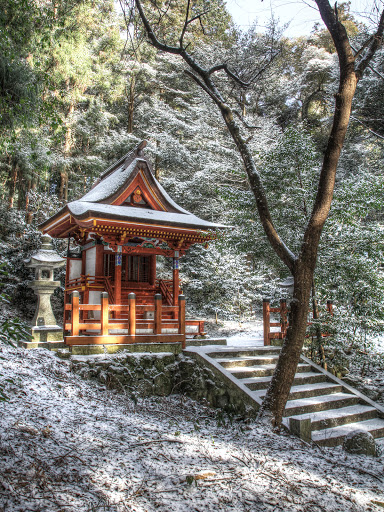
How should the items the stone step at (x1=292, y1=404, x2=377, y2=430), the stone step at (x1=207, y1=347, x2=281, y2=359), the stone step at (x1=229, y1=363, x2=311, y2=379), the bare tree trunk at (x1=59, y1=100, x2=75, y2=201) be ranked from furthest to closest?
the bare tree trunk at (x1=59, y1=100, x2=75, y2=201) → the stone step at (x1=207, y1=347, x2=281, y2=359) → the stone step at (x1=229, y1=363, x2=311, y2=379) → the stone step at (x1=292, y1=404, x2=377, y2=430)

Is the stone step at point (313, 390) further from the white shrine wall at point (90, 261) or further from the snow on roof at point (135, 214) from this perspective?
the white shrine wall at point (90, 261)

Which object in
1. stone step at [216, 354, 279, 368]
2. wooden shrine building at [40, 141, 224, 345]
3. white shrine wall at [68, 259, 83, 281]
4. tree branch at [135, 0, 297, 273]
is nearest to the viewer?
tree branch at [135, 0, 297, 273]

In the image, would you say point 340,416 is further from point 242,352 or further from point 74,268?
point 74,268

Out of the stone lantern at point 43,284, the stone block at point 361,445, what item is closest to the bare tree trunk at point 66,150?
the stone lantern at point 43,284

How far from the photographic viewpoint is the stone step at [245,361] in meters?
7.54

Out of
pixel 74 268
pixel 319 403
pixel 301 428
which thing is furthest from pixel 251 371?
pixel 74 268

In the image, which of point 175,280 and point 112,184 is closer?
point 175,280

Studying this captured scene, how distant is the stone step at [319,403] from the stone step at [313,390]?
0.09m

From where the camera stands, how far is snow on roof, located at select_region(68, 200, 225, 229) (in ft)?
28.6

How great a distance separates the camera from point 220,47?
19.4m

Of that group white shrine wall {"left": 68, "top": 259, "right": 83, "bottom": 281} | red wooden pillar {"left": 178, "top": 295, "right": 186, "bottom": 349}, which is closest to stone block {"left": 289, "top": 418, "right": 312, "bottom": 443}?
red wooden pillar {"left": 178, "top": 295, "right": 186, "bottom": 349}

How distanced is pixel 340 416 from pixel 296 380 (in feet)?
4.11

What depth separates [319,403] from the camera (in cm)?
674

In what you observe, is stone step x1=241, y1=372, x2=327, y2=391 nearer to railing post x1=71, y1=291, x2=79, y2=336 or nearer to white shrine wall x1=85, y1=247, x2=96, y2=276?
railing post x1=71, y1=291, x2=79, y2=336
